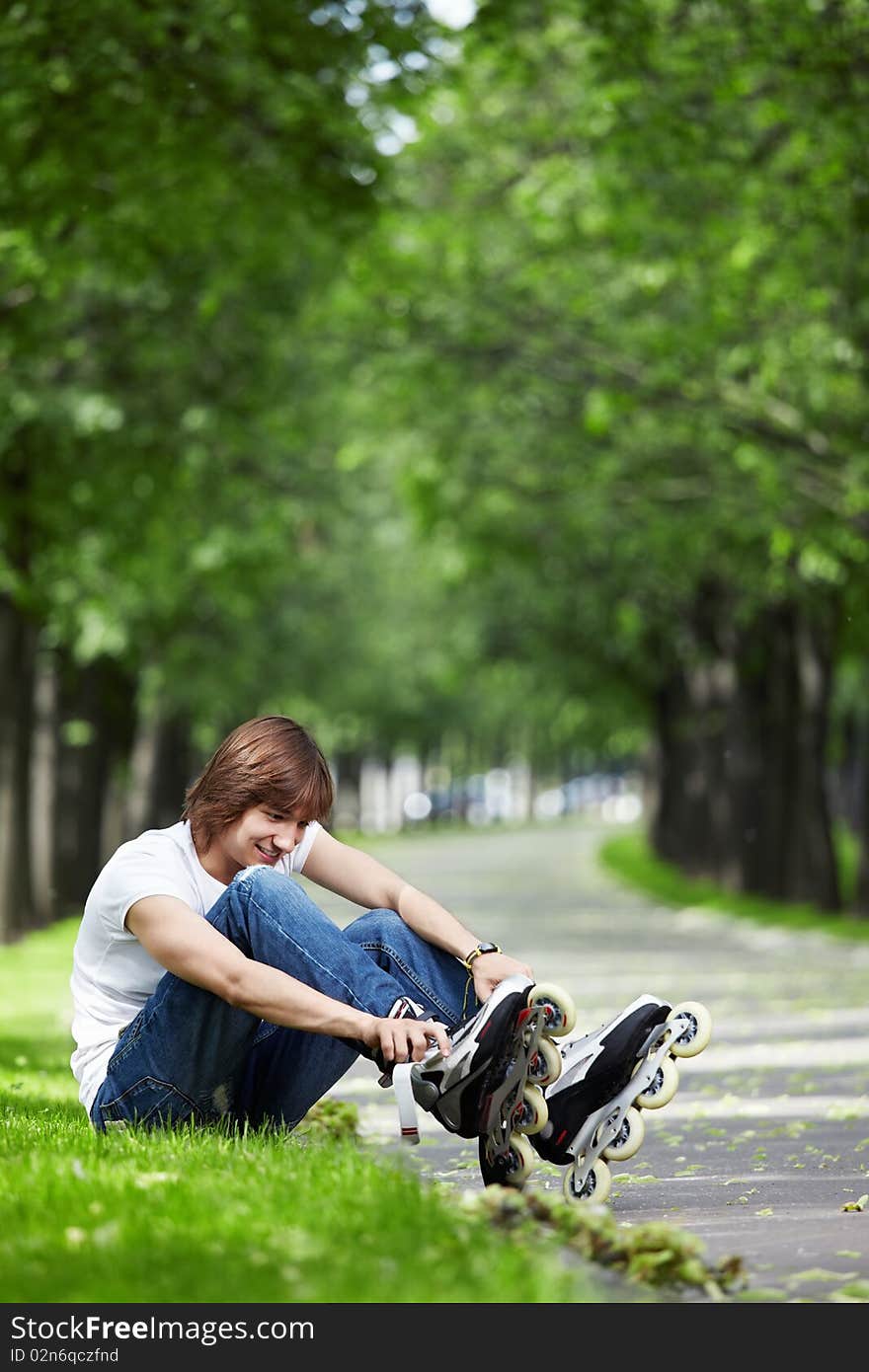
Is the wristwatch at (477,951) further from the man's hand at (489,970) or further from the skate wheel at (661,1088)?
the skate wheel at (661,1088)

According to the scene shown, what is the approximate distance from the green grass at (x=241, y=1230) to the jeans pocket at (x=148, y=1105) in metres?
0.07

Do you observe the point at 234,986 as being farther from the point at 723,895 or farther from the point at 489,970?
the point at 723,895

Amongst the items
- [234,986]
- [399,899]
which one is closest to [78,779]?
[399,899]

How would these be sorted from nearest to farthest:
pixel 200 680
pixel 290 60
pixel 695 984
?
pixel 290 60, pixel 695 984, pixel 200 680

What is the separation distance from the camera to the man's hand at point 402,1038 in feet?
17.7

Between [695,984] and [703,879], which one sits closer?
[695,984]

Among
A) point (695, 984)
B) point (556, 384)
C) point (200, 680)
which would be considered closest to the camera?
point (695, 984)

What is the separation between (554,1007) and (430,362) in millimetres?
16021

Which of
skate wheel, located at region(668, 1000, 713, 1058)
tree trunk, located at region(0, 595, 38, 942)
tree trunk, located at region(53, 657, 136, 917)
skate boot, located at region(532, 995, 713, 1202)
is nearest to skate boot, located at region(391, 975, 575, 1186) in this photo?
skate boot, located at region(532, 995, 713, 1202)

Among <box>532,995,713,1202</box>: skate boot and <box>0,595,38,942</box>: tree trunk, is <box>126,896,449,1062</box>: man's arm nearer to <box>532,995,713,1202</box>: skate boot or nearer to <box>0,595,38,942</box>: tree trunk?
<box>532,995,713,1202</box>: skate boot

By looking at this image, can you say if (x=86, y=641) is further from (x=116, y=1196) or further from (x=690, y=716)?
(x=116, y=1196)

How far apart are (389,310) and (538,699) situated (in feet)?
55.6

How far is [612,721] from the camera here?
131 ft

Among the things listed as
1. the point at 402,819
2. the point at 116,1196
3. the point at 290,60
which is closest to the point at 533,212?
the point at 290,60
